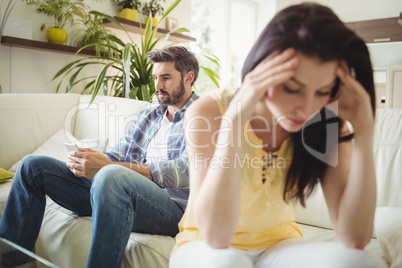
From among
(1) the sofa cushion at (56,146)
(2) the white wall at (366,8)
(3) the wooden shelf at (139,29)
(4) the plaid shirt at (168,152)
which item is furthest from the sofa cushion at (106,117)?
(2) the white wall at (366,8)

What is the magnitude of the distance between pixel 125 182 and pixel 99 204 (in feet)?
0.32

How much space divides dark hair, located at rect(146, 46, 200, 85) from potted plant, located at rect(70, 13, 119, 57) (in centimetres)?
141

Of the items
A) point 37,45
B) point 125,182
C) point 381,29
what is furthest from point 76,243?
point 381,29

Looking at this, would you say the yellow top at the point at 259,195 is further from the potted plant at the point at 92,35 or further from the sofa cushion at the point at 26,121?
the potted plant at the point at 92,35

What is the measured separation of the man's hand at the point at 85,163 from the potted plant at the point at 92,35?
5.80 ft

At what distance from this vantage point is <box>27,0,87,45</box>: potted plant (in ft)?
9.18

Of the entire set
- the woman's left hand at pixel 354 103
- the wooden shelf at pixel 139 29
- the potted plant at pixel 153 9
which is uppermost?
the potted plant at pixel 153 9

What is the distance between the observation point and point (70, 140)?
2.23m

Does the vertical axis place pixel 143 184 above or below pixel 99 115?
below

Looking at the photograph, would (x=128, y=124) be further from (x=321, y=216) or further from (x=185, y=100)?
(x=321, y=216)

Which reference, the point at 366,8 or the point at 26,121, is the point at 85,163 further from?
the point at 366,8

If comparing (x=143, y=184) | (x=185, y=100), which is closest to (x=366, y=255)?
(x=143, y=184)

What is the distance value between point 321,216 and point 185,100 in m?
0.73

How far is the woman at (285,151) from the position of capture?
1.95 feet
